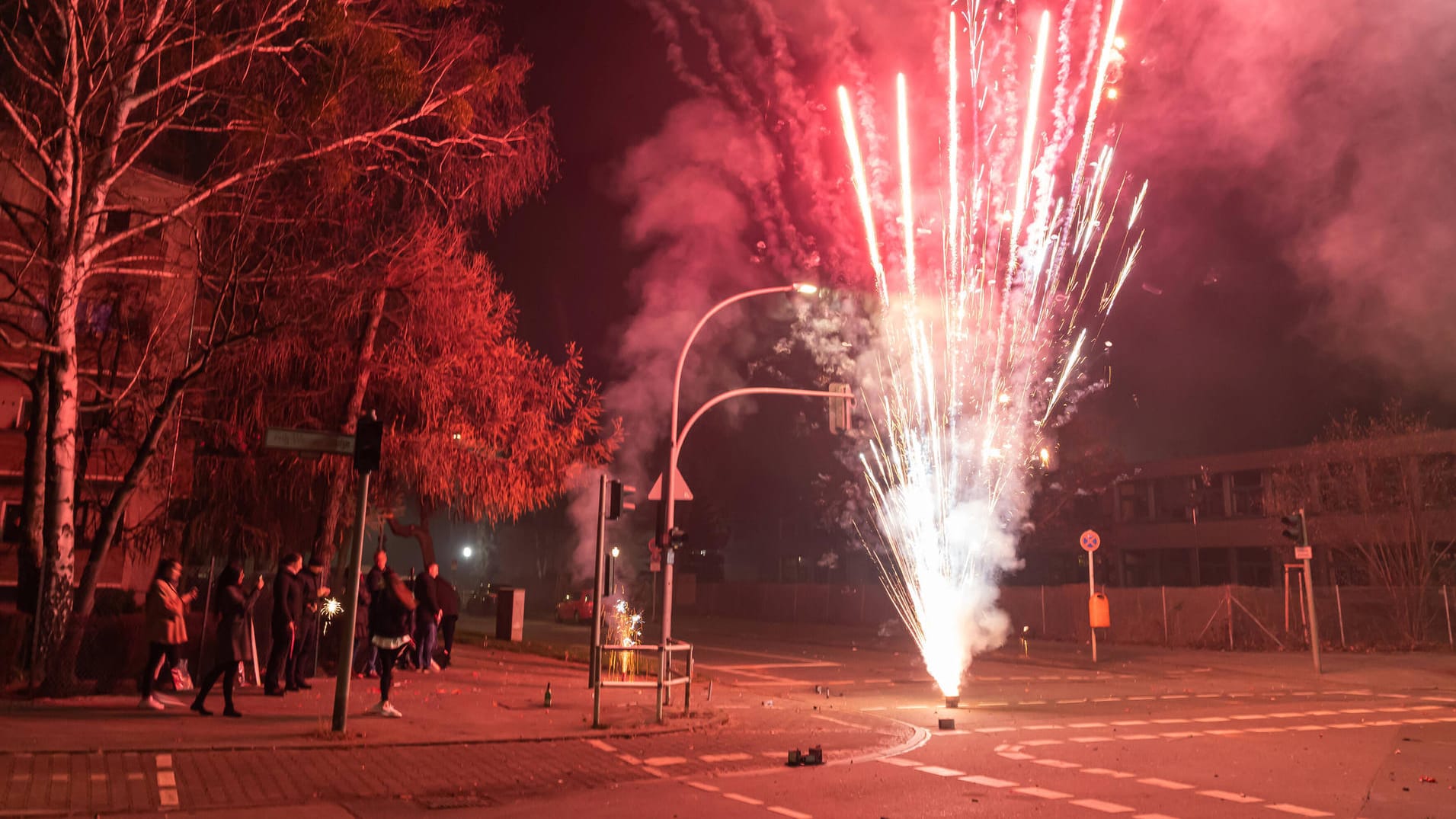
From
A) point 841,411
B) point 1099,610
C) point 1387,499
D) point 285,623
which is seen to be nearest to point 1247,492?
point 1387,499

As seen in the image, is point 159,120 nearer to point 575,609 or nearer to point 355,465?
point 355,465

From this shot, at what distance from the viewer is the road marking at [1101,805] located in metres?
7.73

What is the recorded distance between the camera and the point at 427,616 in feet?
54.3

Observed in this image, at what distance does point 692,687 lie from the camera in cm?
1683

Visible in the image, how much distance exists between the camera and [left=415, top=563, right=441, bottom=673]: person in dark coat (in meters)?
16.3

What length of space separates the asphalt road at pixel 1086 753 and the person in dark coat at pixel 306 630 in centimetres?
530

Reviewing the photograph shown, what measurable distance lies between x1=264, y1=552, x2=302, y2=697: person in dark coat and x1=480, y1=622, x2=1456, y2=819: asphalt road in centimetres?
468

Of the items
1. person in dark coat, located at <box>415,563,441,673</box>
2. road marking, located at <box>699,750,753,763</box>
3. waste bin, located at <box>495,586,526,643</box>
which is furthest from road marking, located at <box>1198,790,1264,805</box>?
waste bin, located at <box>495,586,526,643</box>

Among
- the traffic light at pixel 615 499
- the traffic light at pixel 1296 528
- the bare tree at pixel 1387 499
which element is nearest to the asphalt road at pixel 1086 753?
the traffic light at pixel 1296 528

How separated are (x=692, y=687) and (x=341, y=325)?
7845 millimetres

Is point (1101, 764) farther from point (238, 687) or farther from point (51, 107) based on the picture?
point (51, 107)

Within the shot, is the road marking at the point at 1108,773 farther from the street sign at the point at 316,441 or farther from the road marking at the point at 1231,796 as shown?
the street sign at the point at 316,441

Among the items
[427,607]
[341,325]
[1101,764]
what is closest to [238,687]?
[427,607]

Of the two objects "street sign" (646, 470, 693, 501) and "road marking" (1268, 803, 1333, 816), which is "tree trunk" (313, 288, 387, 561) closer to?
"street sign" (646, 470, 693, 501)
